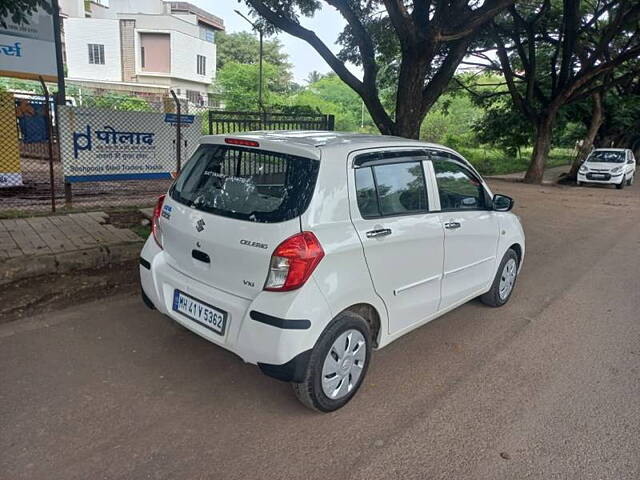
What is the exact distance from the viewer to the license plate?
285cm

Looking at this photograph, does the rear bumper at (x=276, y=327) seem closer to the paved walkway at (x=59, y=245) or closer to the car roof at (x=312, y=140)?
the car roof at (x=312, y=140)

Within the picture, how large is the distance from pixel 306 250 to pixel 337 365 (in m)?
0.80

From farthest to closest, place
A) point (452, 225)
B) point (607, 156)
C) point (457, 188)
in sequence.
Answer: point (607, 156)
point (457, 188)
point (452, 225)

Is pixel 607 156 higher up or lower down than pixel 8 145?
higher up

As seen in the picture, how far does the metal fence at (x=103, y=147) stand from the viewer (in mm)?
7180

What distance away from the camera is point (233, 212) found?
2902 mm

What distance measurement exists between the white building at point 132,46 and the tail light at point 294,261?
117 ft

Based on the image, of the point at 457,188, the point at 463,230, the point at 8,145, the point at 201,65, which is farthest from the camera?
the point at 201,65

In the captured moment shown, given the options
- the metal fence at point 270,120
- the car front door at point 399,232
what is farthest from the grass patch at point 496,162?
the car front door at point 399,232

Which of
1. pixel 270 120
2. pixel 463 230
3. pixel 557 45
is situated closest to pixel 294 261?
pixel 463 230

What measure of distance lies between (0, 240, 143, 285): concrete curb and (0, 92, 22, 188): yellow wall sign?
400 centimetres

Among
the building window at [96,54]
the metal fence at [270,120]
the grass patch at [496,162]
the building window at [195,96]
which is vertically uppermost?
the building window at [96,54]

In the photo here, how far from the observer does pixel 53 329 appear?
12.6 feet

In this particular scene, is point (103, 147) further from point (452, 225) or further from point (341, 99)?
point (341, 99)
